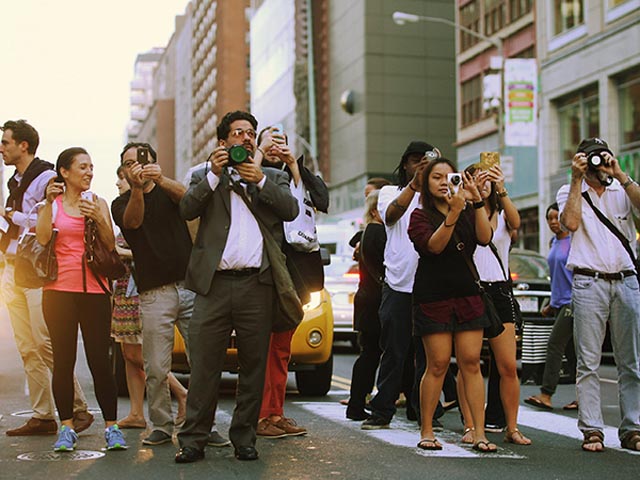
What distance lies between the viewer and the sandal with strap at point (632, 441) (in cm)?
780

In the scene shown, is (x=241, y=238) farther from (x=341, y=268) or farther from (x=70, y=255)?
(x=341, y=268)

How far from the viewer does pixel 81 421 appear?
845 centimetres

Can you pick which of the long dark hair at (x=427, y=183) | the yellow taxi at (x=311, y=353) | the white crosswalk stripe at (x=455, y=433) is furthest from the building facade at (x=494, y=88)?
the long dark hair at (x=427, y=183)

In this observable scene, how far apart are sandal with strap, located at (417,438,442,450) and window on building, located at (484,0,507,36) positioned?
37.5 meters

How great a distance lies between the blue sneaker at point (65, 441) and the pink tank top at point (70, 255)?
901 millimetres

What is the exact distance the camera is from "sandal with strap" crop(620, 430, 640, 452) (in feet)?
25.6

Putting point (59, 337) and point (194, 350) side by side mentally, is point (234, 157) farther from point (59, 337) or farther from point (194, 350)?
point (59, 337)

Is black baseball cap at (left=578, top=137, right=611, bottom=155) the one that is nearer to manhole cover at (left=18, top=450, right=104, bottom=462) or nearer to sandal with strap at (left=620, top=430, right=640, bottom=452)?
sandal with strap at (left=620, top=430, right=640, bottom=452)

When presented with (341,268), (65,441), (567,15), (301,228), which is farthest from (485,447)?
(567,15)

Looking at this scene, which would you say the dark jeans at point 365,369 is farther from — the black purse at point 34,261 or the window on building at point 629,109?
the window on building at point 629,109

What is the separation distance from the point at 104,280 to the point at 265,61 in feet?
317

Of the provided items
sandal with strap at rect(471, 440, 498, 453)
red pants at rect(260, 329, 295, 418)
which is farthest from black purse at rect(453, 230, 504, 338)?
red pants at rect(260, 329, 295, 418)

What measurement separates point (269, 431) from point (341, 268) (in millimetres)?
11569

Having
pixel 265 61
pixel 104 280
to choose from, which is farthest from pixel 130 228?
pixel 265 61
